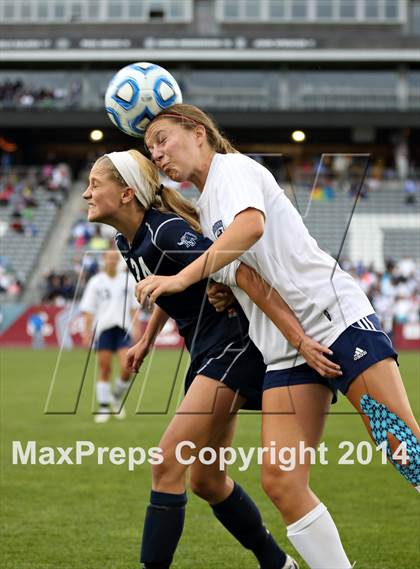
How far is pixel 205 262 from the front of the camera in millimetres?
3574

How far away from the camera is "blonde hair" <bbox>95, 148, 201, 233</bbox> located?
4.14 metres

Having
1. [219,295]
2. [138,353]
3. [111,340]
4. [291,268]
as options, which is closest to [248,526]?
[138,353]

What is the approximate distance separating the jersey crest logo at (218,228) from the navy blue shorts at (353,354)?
0.60 meters

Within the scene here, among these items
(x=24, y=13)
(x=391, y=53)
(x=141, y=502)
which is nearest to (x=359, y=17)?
(x=391, y=53)

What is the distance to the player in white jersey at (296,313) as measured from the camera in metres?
3.62

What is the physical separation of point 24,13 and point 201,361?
44507mm

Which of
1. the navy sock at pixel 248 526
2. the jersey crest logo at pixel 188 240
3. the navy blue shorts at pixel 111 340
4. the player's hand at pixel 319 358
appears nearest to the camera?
the player's hand at pixel 319 358

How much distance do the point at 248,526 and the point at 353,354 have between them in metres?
1.28

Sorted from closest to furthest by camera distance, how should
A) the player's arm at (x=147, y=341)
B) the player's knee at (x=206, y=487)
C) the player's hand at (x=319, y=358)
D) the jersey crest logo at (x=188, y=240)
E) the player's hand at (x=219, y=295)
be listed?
the player's hand at (x=319, y=358) → the jersey crest logo at (x=188, y=240) → the player's hand at (x=219, y=295) → the player's knee at (x=206, y=487) → the player's arm at (x=147, y=341)

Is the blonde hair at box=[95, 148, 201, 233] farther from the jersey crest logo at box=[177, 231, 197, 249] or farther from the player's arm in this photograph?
the player's arm

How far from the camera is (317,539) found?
371cm

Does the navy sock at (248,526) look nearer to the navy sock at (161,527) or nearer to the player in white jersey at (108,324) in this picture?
the navy sock at (161,527)

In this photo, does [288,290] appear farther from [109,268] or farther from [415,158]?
[415,158]

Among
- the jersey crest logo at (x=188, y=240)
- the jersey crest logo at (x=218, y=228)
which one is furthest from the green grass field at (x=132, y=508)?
the jersey crest logo at (x=218, y=228)
